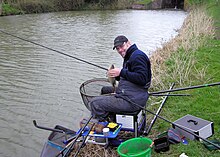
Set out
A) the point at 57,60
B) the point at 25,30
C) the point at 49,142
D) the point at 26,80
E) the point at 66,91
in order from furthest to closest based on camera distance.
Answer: the point at 25,30 → the point at 57,60 → the point at 26,80 → the point at 66,91 → the point at 49,142

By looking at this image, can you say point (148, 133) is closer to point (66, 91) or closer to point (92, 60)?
point (66, 91)

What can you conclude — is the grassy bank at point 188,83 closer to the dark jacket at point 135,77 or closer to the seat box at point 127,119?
the seat box at point 127,119

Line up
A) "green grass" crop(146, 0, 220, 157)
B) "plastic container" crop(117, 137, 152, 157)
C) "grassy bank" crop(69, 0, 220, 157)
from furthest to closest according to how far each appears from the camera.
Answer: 1. "grassy bank" crop(69, 0, 220, 157)
2. "green grass" crop(146, 0, 220, 157)
3. "plastic container" crop(117, 137, 152, 157)

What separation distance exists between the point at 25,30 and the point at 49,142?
14.1m

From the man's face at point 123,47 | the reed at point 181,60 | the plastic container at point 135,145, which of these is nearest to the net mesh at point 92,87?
the man's face at point 123,47

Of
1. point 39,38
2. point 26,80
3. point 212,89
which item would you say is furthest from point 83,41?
point 212,89

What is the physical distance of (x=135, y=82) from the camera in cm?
369

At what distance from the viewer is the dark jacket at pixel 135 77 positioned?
143 inches

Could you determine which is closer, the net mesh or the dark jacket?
the dark jacket

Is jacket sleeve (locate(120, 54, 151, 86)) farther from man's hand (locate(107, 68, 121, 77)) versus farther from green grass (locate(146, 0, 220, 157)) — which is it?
green grass (locate(146, 0, 220, 157))

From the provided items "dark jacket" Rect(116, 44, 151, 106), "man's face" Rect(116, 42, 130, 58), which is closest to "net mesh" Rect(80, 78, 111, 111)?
"dark jacket" Rect(116, 44, 151, 106)

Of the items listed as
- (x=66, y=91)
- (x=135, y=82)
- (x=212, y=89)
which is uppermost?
(x=135, y=82)

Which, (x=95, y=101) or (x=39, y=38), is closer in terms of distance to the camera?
(x=95, y=101)

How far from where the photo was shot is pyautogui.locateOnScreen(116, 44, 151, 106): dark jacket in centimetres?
363
